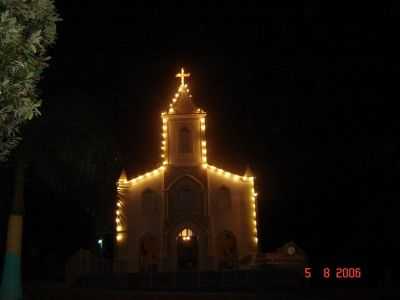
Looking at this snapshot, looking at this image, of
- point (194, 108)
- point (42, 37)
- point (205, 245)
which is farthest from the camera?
point (194, 108)

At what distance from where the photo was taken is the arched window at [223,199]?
103 ft

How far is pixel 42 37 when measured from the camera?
29.3 ft

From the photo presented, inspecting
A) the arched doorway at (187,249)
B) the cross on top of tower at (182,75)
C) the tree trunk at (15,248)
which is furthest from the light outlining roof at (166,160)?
the tree trunk at (15,248)

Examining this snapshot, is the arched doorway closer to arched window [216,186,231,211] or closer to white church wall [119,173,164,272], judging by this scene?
white church wall [119,173,164,272]

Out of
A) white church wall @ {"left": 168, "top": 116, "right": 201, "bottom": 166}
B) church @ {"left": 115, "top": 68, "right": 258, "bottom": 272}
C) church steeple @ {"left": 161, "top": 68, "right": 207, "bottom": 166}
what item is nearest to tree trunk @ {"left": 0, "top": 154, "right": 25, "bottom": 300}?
church @ {"left": 115, "top": 68, "right": 258, "bottom": 272}

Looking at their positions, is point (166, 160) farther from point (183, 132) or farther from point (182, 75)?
point (182, 75)

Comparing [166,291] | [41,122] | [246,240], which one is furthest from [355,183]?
[41,122]

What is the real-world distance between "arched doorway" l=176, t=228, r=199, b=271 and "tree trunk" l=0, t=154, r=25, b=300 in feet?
44.9

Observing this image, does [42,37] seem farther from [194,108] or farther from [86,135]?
[194,108]

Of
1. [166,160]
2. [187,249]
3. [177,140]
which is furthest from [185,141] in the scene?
[187,249]

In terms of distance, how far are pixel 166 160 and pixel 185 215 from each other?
379 centimetres

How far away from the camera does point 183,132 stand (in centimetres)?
3288

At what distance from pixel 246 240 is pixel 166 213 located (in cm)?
521
